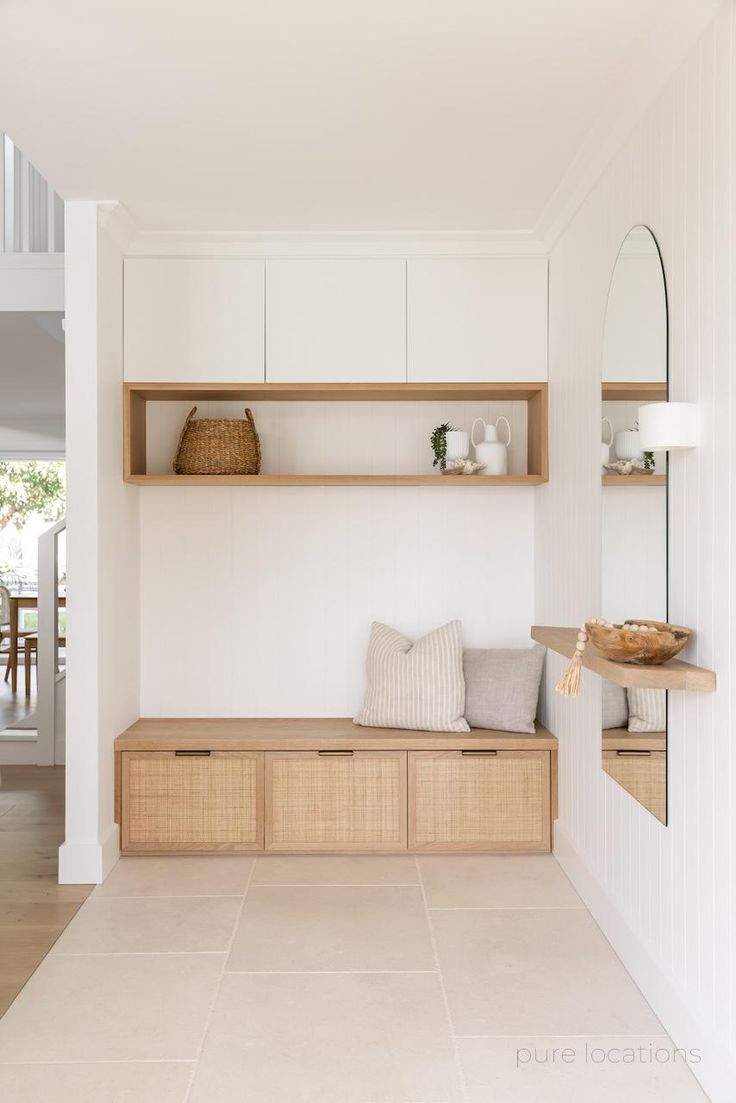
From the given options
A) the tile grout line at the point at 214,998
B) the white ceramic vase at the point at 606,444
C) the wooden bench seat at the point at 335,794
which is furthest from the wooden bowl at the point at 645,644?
the wooden bench seat at the point at 335,794

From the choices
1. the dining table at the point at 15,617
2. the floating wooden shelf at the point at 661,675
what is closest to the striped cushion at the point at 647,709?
the floating wooden shelf at the point at 661,675

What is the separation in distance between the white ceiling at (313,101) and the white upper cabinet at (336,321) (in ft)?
0.87

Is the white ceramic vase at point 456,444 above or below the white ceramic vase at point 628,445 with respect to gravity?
above

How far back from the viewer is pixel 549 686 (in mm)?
4191

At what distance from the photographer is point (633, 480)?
2.88 metres

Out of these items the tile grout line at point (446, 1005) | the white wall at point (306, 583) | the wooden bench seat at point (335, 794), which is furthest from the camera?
the white wall at point (306, 583)

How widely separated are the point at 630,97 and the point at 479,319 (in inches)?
56.1

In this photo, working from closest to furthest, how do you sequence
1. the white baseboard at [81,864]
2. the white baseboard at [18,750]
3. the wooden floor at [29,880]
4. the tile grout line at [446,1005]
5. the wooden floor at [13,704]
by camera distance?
the tile grout line at [446,1005] < the wooden floor at [29,880] < the white baseboard at [81,864] < the white baseboard at [18,750] < the wooden floor at [13,704]

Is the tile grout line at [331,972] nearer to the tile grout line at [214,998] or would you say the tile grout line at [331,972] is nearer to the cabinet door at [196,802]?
the tile grout line at [214,998]

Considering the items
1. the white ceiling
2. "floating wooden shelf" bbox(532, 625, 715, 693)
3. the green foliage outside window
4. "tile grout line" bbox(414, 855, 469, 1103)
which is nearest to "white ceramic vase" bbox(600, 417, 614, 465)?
"floating wooden shelf" bbox(532, 625, 715, 693)

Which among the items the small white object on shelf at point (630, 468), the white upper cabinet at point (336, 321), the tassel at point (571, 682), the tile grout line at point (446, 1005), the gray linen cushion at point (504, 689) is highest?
the white upper cabinet at point (336, 321)

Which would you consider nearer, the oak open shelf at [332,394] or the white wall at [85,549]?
the white wall at [85,549]

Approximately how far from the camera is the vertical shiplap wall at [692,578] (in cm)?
218

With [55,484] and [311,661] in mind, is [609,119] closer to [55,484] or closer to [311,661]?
[311,661]
